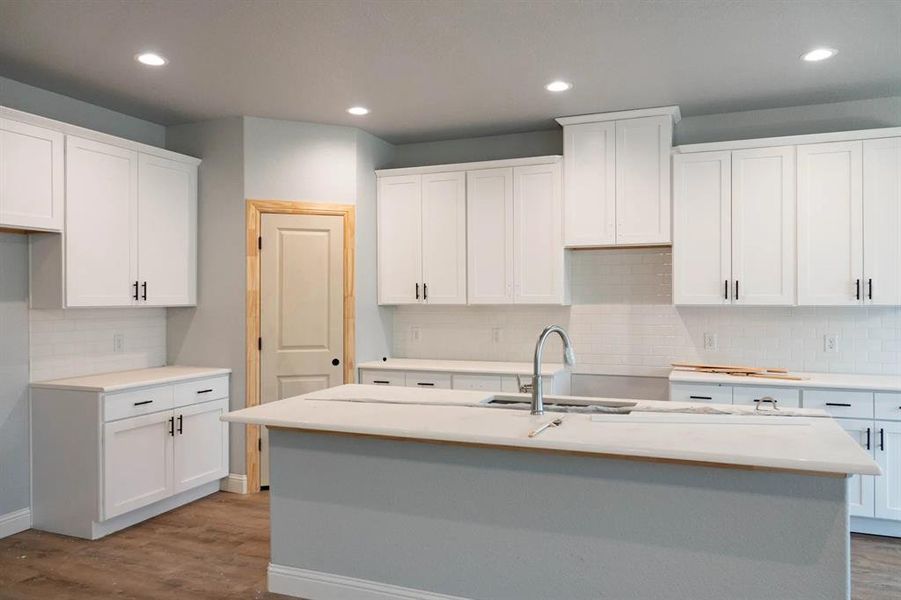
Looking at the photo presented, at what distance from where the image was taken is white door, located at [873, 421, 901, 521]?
3855 mm

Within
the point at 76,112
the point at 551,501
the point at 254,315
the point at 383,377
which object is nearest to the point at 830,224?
the point at 551,501

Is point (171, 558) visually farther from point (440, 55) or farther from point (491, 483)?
point (440, 55)

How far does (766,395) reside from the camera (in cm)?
410

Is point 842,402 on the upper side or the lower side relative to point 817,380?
lower

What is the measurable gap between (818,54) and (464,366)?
3.02 metres

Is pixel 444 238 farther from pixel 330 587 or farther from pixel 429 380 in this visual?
pixel 330 587

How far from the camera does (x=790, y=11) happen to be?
120 inches

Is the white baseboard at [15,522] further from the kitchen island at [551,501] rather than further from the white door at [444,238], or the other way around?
the white door at [444,238]

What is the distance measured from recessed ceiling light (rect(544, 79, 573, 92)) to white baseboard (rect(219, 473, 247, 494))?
11.3 ft

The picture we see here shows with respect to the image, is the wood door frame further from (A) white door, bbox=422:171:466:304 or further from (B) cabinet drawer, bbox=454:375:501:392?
(B) cabinet drawer, bbox=454:375:501:392

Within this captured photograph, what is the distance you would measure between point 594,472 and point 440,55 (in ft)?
7.69

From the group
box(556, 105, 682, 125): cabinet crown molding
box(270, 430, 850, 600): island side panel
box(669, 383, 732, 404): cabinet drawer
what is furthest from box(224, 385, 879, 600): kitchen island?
box(556, 105, 682, 125): cabinet crown molding

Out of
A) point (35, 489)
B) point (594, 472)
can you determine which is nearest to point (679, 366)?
point (594, 472)

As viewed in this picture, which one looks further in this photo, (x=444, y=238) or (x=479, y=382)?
(x=444, y=238)
